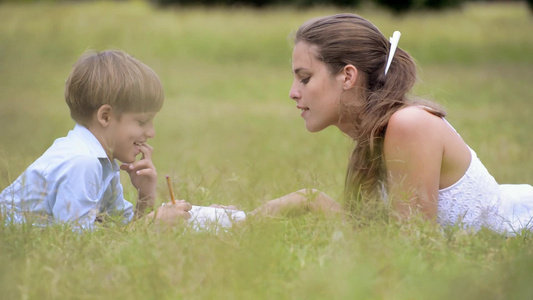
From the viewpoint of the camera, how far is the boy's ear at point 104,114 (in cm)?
377

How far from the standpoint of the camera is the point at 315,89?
393 centimetres

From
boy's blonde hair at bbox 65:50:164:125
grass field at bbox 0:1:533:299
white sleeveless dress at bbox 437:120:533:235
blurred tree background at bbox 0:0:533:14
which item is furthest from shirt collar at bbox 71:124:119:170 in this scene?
blurred tree background at bbox 0:0:533:14

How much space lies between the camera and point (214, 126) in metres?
9.70

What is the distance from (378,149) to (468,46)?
1613 centimetres

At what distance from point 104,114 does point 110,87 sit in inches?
6.0

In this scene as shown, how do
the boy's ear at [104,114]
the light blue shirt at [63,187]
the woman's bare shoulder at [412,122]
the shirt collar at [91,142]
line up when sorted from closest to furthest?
the light blue shirt at [63,187]
the woman's bare shoulder at [412,122]
the shirt collar at [91,142]
the boy's ear at [104,114]

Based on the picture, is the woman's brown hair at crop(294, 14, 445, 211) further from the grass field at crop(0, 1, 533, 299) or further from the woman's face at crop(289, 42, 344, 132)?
the grass field at crop(0, 1, 533, 299)

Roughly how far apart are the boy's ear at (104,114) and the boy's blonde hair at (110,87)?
1.4 inches

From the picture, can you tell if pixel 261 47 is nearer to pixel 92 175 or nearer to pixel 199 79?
pixel 199 79

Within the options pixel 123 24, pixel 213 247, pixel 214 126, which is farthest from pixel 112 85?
pixel 123 24

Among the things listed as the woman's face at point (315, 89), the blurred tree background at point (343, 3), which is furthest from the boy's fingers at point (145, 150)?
the blurred tree background at point (343, 3)

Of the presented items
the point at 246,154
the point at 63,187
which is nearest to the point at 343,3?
the point at 246,154

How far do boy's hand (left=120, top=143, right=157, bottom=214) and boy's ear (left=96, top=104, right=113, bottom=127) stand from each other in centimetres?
24

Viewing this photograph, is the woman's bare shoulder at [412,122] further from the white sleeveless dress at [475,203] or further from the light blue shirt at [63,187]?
the light blue shirt at [63,187]
